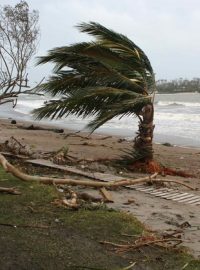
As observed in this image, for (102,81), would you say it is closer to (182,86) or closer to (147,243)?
(147,243)

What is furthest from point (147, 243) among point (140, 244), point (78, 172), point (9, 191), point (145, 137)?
point (145, 137)

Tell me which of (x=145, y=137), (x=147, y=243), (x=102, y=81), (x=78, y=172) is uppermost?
(x=102, y=81)

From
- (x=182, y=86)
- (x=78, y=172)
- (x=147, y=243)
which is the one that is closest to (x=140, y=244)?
(x=147, y=243)

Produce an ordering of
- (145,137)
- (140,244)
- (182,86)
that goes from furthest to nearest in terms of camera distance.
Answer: (182,86) → (145,137) → (140,244)

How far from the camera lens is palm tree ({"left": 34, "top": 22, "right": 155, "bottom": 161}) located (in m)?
9.59

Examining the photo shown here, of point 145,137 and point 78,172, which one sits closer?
point 78,172

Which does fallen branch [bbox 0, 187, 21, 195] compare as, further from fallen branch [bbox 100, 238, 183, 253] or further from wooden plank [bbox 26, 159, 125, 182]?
wooden plank [bbox 26, 159, 125, 182]

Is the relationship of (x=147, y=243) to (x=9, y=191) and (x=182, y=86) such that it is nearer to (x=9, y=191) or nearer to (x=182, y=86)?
(x=9, y=191)

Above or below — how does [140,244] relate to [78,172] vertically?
below

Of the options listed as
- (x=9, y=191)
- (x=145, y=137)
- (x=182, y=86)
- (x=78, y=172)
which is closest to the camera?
(x=9, y=191)

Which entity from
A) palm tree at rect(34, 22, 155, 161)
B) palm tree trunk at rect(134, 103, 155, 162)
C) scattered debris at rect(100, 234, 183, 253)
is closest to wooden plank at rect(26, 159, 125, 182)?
palm tree at rect(34, 22, 155, 161)

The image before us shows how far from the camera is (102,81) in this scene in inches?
391

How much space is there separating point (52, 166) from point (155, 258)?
4501 millimetres

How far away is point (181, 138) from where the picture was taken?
797 inches
